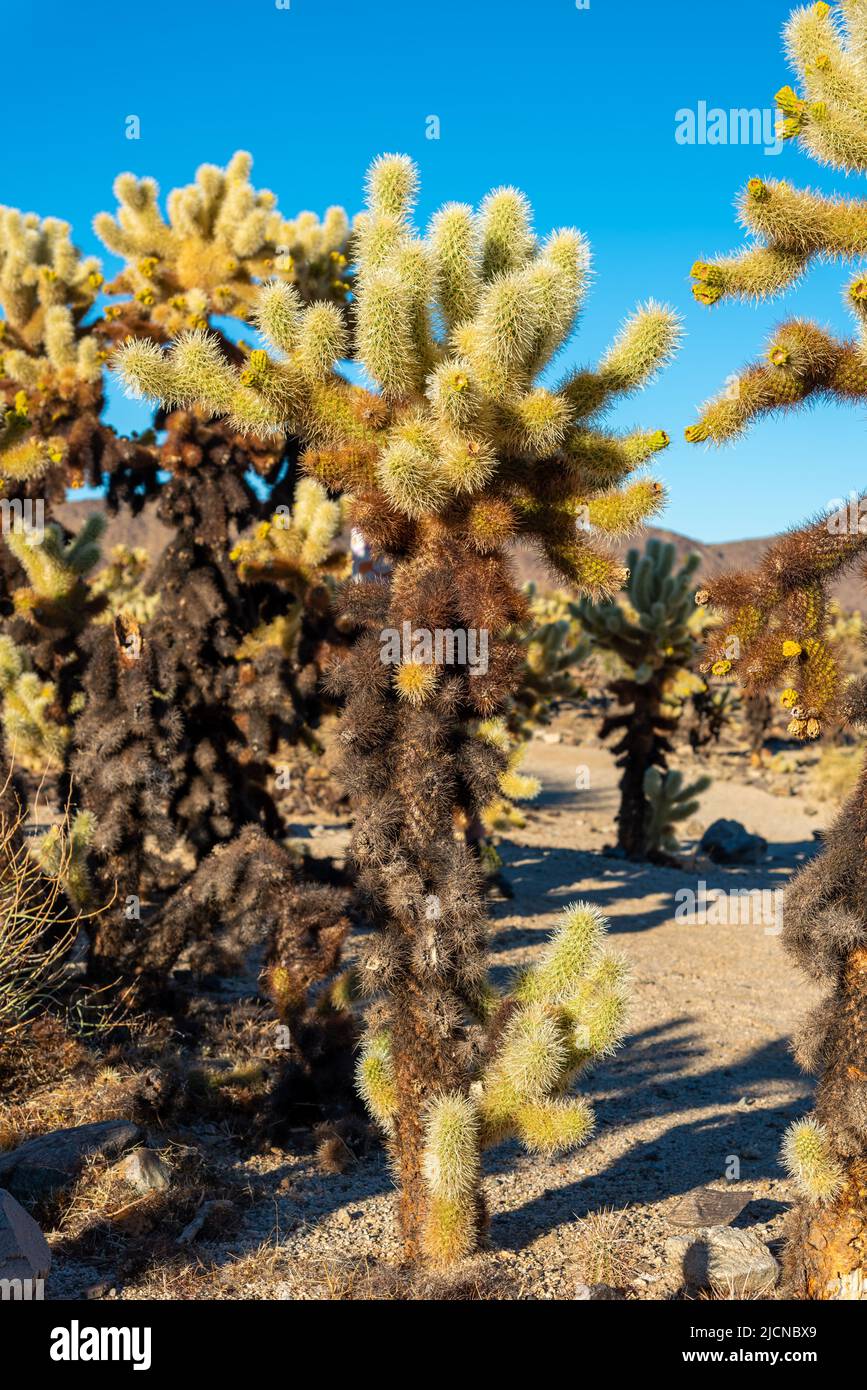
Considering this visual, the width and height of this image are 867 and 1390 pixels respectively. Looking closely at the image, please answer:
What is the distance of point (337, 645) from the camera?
8812mm

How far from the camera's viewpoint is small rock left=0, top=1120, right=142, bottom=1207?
4.89 metres

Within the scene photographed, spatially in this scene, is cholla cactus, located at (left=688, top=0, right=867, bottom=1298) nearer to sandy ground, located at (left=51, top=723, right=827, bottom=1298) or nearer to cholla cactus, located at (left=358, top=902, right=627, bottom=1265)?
cholla cactus, located at (left=358, top=902, right=627, bottom=1265)

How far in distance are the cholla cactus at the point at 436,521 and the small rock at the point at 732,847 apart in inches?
455

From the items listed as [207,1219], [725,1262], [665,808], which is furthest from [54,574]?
[665,808]

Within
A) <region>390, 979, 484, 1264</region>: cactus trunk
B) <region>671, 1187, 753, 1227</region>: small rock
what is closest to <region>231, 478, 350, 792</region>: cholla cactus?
<region>390, 979, 484, 1264</region>: cactus trunk

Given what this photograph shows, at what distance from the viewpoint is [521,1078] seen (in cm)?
416

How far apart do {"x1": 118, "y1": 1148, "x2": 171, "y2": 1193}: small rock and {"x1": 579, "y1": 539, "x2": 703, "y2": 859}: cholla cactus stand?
9.18 m

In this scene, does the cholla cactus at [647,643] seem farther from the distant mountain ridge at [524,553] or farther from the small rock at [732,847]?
the distant mountain ridge at [524,553]

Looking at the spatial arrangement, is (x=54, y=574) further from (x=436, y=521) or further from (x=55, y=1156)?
(x=436, y=521)

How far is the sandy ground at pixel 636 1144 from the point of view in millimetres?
4629

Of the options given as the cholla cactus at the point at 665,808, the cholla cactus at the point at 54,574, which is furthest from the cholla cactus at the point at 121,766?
the cholla cactus at the point at 665,808
